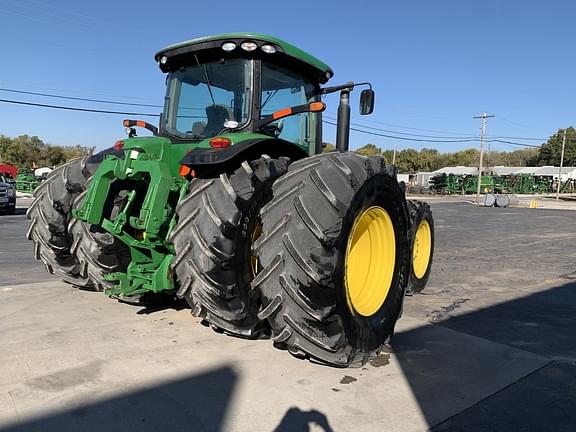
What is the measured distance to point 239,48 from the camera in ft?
13.2

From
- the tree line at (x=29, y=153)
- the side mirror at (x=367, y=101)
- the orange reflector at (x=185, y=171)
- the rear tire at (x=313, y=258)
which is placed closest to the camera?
the rear tire at (x=313, y=258)

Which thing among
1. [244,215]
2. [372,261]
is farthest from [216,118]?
[372,261]

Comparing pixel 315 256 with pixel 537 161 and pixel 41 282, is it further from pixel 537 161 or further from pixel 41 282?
pixel 537 161

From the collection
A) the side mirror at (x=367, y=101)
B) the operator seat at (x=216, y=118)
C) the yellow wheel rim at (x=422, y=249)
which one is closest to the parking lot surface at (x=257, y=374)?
the yellow wheel rim at (x=422, y=249)

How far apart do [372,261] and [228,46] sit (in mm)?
2168

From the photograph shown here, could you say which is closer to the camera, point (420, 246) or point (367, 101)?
point (367, 101)

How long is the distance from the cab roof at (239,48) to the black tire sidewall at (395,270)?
144cm

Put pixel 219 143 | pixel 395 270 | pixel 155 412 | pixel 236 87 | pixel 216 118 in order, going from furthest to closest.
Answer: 1. pixel 216 118
2. pixel 236 87
3. pixel 395 270
4. pixel 219 143
5. pixel 155 412

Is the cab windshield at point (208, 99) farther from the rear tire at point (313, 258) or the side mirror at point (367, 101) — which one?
the side mirror at point (367, 101)

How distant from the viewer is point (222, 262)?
3.24 meters

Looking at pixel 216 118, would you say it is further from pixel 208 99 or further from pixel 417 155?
pixel 417 155

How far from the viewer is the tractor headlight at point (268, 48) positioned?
158 inches

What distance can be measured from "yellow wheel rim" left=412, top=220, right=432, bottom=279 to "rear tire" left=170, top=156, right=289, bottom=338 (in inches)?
127

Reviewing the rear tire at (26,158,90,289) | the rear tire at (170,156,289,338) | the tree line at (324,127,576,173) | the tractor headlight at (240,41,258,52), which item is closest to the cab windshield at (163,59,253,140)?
the tractor headlight at (240,41,258,52)
